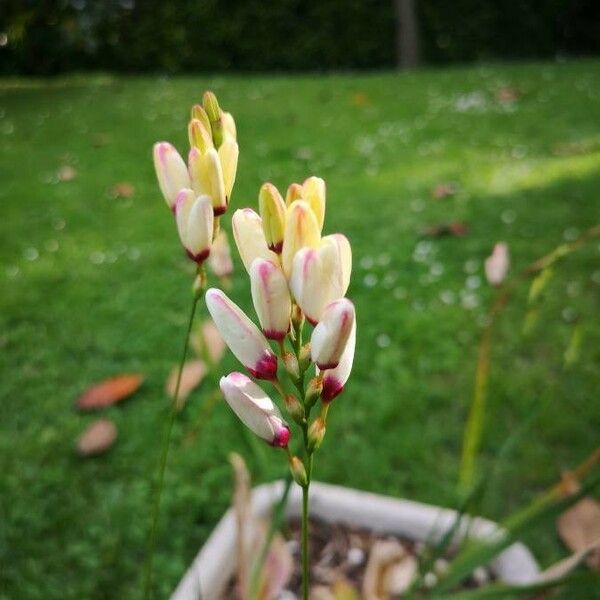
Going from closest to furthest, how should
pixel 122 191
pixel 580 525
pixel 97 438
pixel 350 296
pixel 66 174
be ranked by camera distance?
pixel 580 525
pixel 97 438
pixel 350 296
pixel 122 191
pixel 66 174

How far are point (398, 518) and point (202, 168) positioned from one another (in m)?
0.74

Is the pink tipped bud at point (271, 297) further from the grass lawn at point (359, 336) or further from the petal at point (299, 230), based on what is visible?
the grass lawn at point (359, 336)

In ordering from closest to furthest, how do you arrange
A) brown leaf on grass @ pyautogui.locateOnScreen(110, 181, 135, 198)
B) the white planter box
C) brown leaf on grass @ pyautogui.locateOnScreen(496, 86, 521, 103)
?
the white planter box
brown leaf on grass @ pyautogui.locateOnScreen(110, 181, 135, 198)
brown leaf on grass @ pyautogui.locateOnScreen(496, 86, 521, 103)

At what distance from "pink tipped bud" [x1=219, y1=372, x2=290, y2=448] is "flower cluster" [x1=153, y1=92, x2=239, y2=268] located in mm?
124

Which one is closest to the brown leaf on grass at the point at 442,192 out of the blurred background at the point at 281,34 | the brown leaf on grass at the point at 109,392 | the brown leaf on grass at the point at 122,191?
the brown leaf on grass at the point at 122,191

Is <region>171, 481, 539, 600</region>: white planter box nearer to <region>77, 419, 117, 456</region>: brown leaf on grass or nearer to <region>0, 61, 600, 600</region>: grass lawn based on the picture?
<region>0, 61, 600, 600</region>: grass lawn

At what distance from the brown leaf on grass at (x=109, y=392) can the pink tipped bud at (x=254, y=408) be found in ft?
4.15

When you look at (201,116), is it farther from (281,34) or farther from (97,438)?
(281,34)

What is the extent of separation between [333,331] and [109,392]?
1.35m

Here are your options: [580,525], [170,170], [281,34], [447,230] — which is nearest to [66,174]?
[447,230]

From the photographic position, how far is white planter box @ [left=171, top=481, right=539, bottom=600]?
93cm

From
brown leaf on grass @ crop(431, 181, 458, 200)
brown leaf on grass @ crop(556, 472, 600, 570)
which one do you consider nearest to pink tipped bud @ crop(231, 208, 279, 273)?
brown leaf on grass @ crop(556, 472, 600, 570)

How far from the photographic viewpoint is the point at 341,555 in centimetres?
103

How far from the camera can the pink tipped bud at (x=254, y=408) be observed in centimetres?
43
